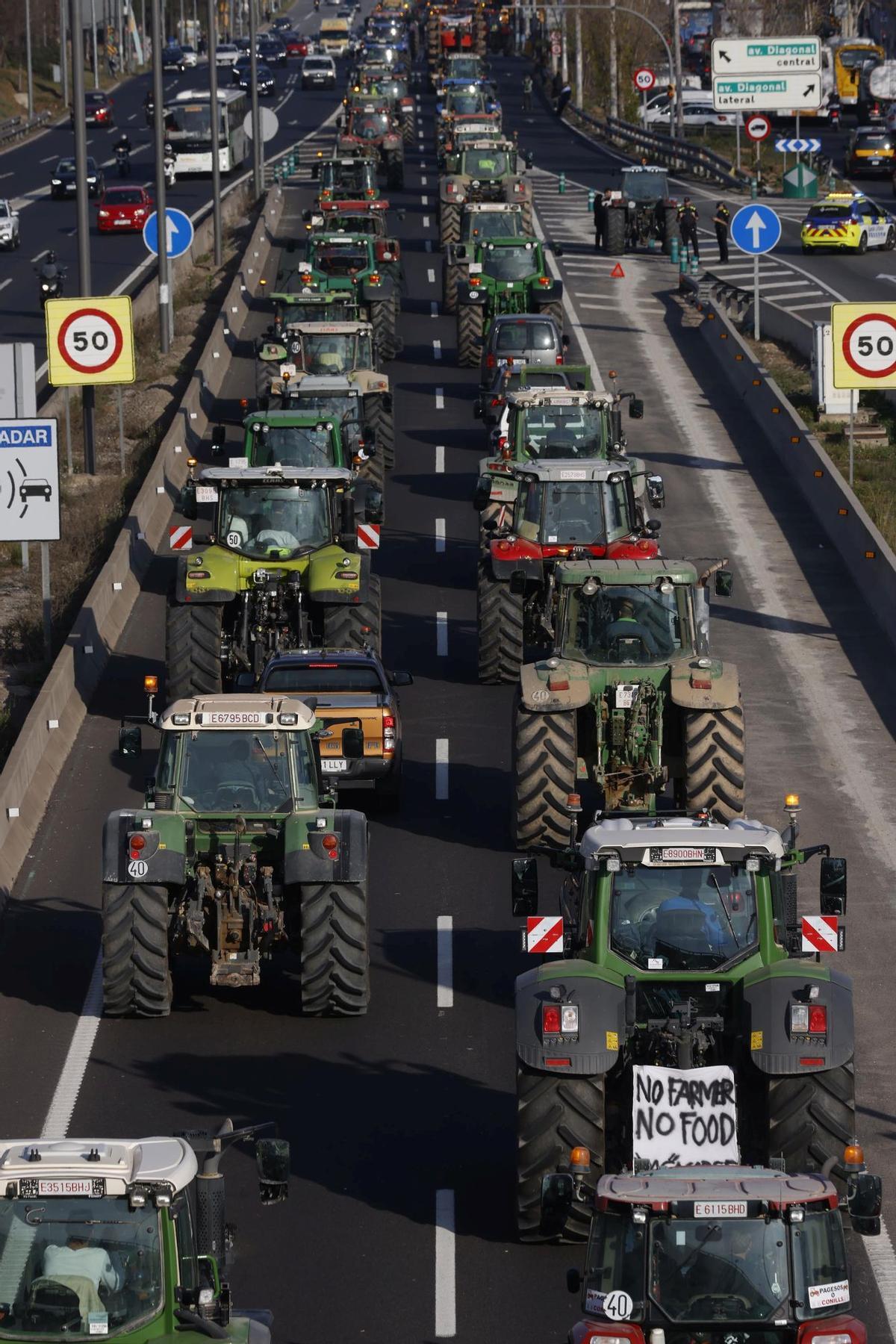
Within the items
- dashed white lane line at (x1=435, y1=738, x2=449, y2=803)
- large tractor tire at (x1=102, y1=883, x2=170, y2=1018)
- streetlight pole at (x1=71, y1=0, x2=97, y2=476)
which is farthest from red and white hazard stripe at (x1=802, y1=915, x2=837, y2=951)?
streetlight pole at (x1=71, y1=0, x2=97, y2=476)

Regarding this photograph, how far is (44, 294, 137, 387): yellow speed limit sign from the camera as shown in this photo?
33.2 meters

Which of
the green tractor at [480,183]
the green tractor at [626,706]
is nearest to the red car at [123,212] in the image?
the green tractor at [480,183]

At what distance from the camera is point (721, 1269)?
35.3ft

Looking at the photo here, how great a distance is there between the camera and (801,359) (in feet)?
161

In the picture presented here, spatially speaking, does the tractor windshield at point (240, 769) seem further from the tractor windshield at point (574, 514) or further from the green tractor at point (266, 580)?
the tractor windshield at point (574, 514)

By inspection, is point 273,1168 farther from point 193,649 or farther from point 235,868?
point 193,649

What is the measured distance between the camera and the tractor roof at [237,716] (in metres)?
18.7

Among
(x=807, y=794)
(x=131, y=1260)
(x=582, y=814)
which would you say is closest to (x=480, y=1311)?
(x=131, y=1260)

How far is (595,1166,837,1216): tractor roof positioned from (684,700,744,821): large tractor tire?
1079 cm

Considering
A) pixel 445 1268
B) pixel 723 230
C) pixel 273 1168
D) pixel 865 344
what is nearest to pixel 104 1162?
pixel 273 1168

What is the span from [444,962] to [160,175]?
3019cm

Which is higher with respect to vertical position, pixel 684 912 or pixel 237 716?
pixel 237 716

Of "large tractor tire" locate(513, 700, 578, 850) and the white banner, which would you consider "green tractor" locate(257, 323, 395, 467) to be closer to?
"large tractor tire" locate(513, 700, 578, 850)

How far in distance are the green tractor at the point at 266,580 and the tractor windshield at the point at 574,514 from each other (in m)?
1.76
